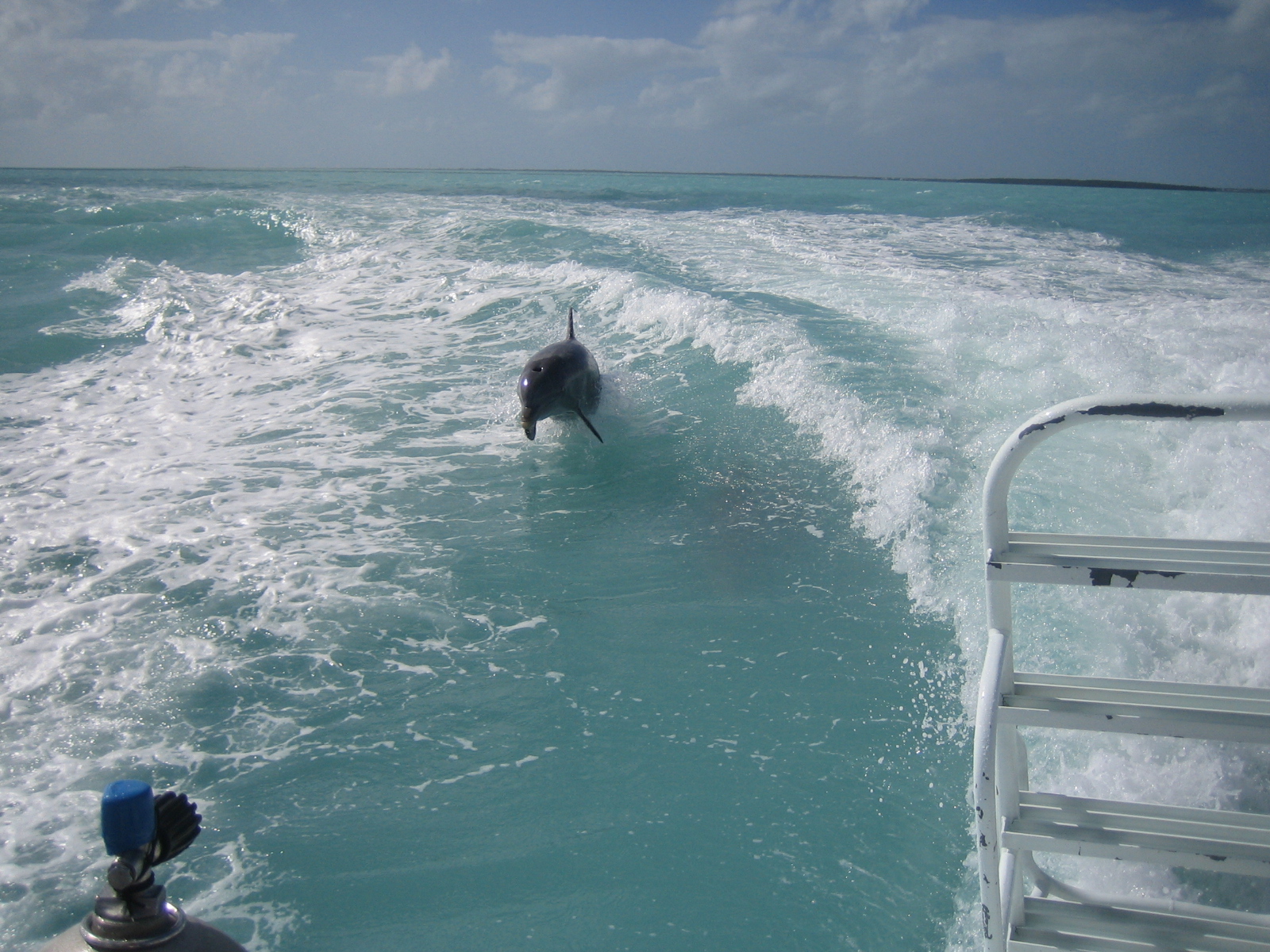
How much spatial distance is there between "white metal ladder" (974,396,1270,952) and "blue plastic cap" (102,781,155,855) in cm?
146

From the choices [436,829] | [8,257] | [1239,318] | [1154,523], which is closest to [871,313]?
[1239,318]

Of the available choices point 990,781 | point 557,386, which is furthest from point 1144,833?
point 557,386

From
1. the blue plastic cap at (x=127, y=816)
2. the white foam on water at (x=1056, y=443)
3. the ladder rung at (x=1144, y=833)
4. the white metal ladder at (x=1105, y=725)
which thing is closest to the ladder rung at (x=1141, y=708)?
the white metal ladder at (x=1105, y=725)

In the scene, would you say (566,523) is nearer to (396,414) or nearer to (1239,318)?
(396,414)

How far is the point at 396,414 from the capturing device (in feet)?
28.3

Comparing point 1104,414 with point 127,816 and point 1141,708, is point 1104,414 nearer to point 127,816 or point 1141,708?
point 1141,708

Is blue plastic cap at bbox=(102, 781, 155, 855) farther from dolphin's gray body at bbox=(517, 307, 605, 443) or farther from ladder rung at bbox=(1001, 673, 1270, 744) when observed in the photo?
dolphin's gray body at bbox=(517, 307, 605, 443)

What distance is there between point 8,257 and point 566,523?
20.4 meters

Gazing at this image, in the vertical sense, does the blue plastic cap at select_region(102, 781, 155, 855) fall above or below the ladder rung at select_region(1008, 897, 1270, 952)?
above

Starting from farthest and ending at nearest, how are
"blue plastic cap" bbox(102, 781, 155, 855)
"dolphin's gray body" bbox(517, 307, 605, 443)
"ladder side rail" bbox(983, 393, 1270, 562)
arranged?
1. "dolphin's gray body" bbox(517, 307, 605, 443)
2. "ladder side rail" bbox(983, 393, 1270, 562)
3. "blue plastic cap" bbox(102, 781, 155, 855)

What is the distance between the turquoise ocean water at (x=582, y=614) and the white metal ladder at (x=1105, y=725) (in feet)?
3.50

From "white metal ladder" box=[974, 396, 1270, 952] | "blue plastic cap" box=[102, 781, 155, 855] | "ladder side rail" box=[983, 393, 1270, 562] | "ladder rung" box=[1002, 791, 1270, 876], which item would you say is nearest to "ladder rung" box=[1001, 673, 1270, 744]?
"white metal ladder" box=[974, 396, 1270, 952]

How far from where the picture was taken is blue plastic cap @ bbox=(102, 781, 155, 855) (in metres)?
1.17

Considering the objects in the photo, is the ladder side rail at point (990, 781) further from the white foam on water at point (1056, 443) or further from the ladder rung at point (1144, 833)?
the white foam on water at point (1056, 443)
